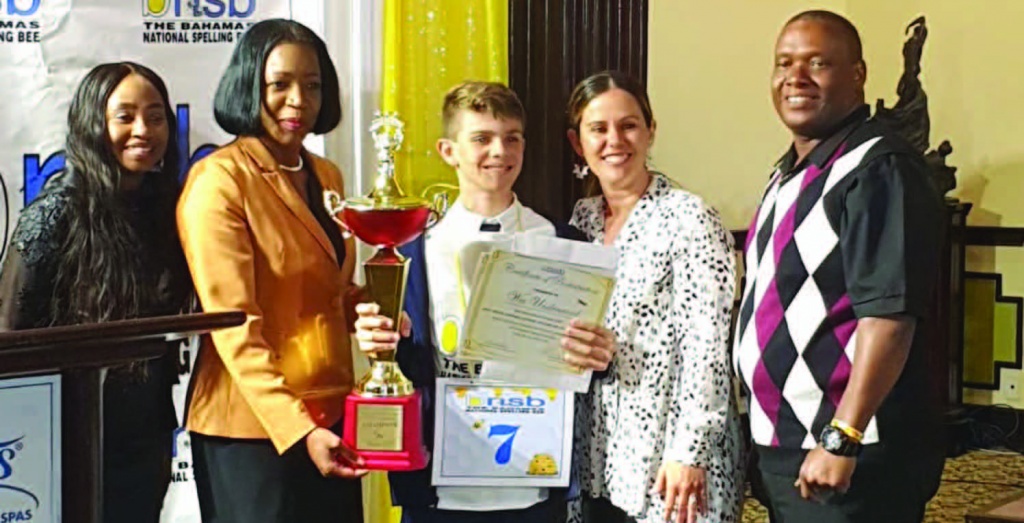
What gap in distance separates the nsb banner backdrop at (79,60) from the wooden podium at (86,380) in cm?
95

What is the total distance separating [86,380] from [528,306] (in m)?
0.83

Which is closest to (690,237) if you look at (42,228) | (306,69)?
(306,69)

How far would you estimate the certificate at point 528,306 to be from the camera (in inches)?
91.7

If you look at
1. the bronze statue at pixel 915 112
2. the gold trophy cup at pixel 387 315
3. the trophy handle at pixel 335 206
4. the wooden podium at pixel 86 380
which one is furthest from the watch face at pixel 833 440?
the bronze statue at pixel 915 112

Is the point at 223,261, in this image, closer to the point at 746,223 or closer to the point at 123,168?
the point at 123,168

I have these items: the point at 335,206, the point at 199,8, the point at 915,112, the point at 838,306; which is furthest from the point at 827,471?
the point at 915,112

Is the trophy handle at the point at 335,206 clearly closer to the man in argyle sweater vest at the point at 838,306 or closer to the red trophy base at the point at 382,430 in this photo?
the red trophy base at the point at 382,430

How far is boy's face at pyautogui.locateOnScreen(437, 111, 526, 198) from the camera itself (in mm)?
2389

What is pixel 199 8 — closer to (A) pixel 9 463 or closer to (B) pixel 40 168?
(B) pixel 40 168

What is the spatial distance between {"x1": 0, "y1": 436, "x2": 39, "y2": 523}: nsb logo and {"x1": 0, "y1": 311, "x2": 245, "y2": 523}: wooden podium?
0.05 m

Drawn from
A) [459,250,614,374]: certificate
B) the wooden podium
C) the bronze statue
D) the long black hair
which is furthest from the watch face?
the bronze statue

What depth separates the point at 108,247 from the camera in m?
2.38

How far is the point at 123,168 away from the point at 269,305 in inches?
16.1

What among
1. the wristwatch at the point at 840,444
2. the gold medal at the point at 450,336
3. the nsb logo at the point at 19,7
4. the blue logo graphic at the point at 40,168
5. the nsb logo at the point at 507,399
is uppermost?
the nsb logo at the point at 19,7
